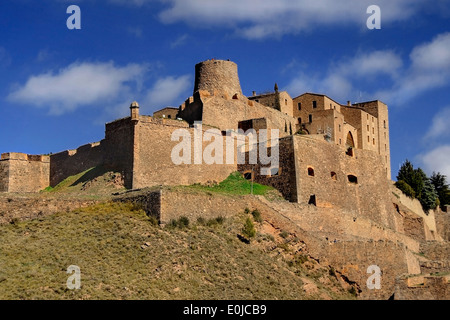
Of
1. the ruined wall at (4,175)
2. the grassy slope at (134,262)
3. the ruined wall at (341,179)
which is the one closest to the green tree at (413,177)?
the ruined wall at (341,179)

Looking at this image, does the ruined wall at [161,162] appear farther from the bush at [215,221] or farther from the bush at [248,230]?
the bush at [248,230]

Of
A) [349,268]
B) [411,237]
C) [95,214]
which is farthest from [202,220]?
[411,237]

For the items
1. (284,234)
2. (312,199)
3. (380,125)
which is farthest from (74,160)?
(380,125)

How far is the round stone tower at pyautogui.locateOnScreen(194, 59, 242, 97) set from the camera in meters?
45.5

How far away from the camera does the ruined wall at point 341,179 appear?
39.9 meters

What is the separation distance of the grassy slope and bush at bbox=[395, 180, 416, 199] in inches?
849

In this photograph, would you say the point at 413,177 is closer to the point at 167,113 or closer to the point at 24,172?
the point at 167,113

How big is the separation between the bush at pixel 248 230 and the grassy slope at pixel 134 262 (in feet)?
1.30

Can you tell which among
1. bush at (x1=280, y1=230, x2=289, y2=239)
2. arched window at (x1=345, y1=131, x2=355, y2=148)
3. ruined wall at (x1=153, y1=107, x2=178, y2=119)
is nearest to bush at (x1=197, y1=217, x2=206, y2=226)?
bush at (x1=280, y1=230, x2=289, y2=239)

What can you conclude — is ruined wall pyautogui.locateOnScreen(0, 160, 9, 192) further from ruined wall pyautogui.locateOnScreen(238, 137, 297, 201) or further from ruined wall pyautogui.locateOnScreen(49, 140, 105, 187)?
ruined wall pyautogui.locateOnScreen(238, 137, 297, 201)

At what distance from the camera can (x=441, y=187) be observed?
59.1 metres

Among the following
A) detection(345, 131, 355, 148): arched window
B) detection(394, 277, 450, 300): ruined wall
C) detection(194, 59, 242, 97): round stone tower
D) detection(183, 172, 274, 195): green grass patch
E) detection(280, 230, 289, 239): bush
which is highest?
detection(194, 59, 242, 97): round stone tower

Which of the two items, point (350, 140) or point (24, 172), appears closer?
point (24, 172)

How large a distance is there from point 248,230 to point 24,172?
16.6m
